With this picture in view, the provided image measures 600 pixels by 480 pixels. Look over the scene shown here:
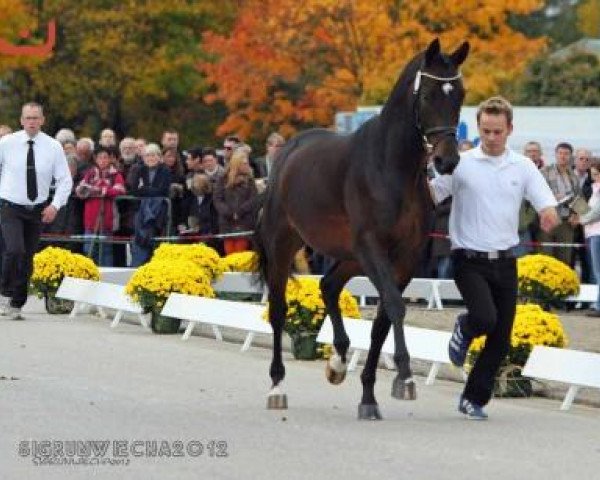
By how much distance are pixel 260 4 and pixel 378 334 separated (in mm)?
41593

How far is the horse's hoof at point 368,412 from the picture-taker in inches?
509

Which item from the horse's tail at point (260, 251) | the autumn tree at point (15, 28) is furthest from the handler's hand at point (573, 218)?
the autumn tree at point (15, 28)

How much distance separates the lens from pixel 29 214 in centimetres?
2038

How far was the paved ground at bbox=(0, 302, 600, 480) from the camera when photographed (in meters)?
10.6

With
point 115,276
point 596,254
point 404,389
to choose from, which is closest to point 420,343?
point 404,389

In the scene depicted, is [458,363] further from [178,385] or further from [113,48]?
[113,48]

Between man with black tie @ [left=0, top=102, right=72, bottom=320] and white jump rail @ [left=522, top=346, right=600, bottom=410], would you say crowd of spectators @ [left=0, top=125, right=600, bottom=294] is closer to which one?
man with black tie @ [left=0, top=102, right=72, bottom=320]

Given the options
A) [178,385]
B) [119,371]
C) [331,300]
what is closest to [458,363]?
[331,300]

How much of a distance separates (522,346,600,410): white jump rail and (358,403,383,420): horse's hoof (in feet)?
5.32

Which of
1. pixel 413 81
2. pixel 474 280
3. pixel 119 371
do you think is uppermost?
pixel 413 81

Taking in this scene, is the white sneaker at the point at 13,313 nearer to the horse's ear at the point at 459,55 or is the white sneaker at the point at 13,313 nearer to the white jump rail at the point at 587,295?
the white jump rail at the point at 587,295

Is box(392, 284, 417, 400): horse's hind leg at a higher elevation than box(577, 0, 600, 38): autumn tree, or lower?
lower

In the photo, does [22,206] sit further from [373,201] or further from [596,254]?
[373,201]

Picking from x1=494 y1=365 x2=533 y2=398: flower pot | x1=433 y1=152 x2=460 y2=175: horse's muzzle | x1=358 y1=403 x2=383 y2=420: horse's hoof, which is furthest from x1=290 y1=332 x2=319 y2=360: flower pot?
x1=433 y1=152 x2=460 y2=175: horse's muzzle
